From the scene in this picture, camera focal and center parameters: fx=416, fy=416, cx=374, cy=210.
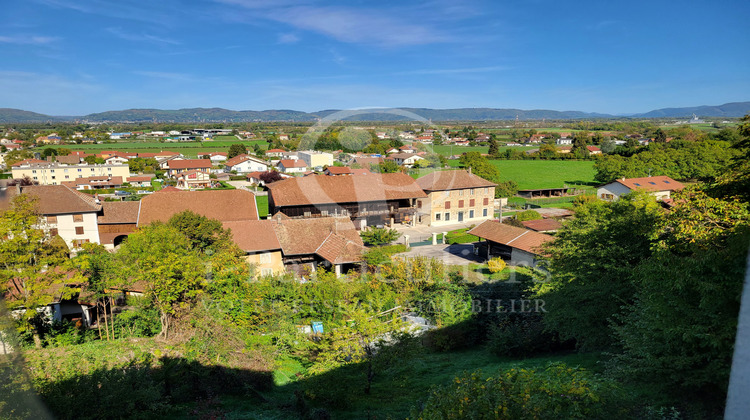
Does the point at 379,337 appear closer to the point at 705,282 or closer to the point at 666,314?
the point at 666,314

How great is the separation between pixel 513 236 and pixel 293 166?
2135 inches

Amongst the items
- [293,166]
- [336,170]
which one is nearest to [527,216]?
[336,170]

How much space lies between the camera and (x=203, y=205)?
2983cm

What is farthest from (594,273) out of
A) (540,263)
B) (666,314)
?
(666,314)

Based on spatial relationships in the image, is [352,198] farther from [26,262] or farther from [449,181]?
[26,262]

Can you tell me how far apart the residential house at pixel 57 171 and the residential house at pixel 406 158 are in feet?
150

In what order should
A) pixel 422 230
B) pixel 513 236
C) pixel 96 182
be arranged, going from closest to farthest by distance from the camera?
pixel 513 236
pixel 422 230
pixel 96 182

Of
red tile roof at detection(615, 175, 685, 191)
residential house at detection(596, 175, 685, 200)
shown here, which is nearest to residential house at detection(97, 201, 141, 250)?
residential house at detection(596, 175, 685, 200)

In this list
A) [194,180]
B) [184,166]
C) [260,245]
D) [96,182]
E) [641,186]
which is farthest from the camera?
[184,166]

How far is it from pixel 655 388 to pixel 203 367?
9918 millimetres

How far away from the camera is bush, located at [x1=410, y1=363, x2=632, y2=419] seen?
5.18 metres

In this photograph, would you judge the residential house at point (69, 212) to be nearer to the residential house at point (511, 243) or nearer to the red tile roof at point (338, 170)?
the residential house at point (511, 243)

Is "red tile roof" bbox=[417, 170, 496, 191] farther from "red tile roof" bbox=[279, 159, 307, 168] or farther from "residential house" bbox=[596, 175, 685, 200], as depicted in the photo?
"red tile roof" bbox=[279, 159, 307, 168]

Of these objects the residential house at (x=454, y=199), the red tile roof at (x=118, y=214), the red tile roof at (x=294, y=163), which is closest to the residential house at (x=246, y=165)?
the red tile roof at (x=294, y=163)
